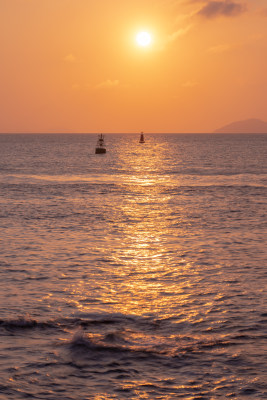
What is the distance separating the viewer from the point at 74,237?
30.1 metres

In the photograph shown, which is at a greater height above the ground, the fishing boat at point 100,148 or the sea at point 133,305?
the fishing boat at point 100,148

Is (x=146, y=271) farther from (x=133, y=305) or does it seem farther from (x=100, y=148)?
(x=100, y=148)

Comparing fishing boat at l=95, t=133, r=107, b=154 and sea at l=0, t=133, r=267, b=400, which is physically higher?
fishing boat at l=95, t=133, r=107, b=154

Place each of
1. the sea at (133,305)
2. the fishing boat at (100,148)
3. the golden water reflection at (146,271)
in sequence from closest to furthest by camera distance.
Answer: the sea at (133,305) < the golden water reflection at (146,271) < the fishing boat at (100,148)

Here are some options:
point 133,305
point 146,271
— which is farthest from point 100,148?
point 133,305

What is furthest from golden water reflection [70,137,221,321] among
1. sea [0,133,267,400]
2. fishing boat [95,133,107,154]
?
fishing boat [95,133,107,154]

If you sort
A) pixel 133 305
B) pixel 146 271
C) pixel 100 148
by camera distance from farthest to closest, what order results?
pixel 100 148
pixel 146 271
pixel 133 305

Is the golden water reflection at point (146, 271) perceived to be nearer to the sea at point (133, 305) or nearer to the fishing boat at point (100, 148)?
the sea at point (133, 305)

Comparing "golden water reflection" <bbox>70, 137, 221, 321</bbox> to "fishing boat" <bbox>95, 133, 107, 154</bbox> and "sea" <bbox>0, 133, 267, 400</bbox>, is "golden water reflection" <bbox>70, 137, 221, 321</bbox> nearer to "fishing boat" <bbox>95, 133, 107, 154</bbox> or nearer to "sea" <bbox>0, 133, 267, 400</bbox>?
"sea" <bbox>0, 133, 267, 400</bbox>

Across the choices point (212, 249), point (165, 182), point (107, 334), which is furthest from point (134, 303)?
point (165, 182)

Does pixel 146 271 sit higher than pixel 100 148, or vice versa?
pixel 100 148

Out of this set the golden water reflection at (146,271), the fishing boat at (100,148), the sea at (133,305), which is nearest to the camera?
the sea at (133,305)

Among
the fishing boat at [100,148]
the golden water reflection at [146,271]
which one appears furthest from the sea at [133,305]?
the fishing boat at [100,148]

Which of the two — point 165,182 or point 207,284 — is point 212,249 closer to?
point 207,284
